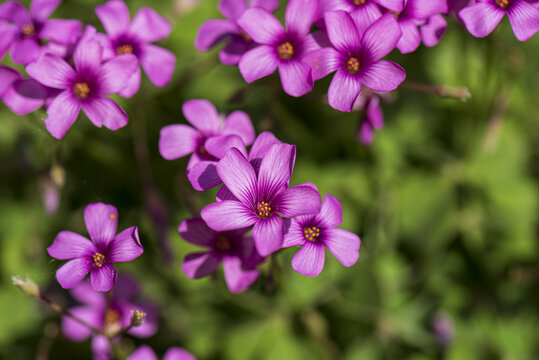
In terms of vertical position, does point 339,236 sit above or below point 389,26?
below

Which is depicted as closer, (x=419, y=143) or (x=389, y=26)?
(x=389, y=26)

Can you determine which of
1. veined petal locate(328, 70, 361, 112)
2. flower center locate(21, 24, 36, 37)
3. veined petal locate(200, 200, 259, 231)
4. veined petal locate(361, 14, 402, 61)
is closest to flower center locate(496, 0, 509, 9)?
veined petal locate(361, 14, 402, 61)

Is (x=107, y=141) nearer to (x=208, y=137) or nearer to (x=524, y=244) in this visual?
(x=208, y=137)

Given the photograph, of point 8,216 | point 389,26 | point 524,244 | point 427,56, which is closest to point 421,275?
point 524,244

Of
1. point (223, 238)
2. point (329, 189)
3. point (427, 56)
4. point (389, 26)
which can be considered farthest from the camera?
point (427, 56)

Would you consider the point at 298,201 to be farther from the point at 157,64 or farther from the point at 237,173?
the point at 157,64

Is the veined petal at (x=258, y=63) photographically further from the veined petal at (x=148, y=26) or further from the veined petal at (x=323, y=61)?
the veined petal at (x=148, y=26)

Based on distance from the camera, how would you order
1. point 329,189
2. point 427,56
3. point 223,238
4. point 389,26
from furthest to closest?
point 427,56, point 329,189, point 223,238, point 389,26

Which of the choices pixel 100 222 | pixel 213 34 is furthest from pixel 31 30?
pixel 100 222
